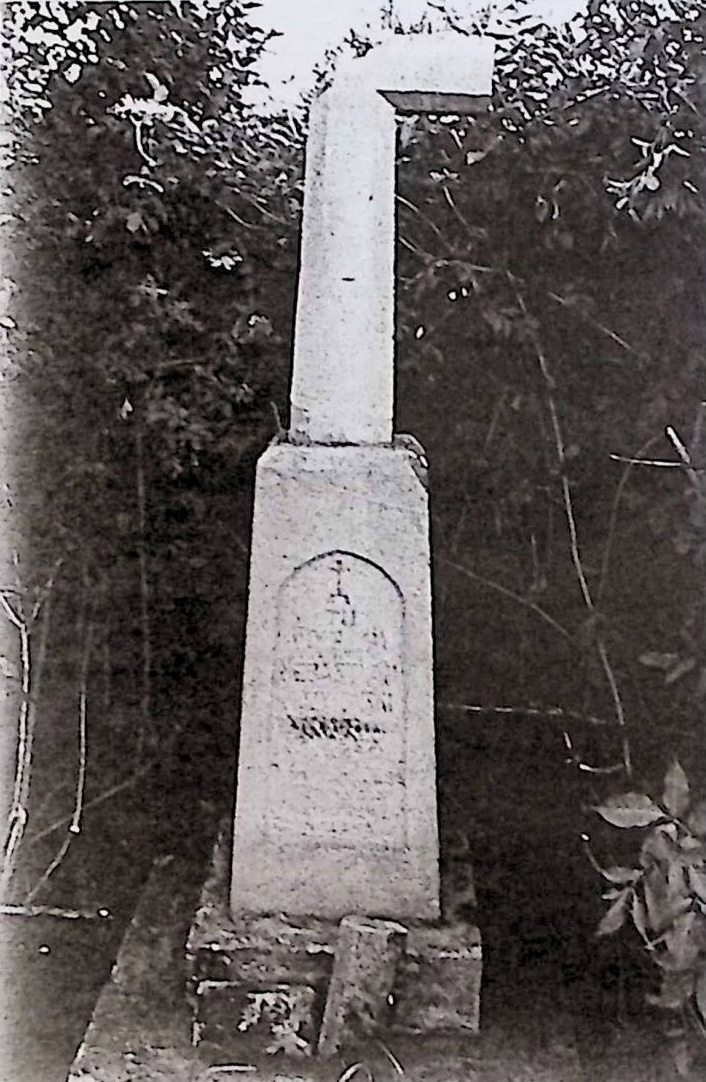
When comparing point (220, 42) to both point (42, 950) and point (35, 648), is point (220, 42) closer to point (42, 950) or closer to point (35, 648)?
point (35, 648)

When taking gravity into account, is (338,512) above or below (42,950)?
above

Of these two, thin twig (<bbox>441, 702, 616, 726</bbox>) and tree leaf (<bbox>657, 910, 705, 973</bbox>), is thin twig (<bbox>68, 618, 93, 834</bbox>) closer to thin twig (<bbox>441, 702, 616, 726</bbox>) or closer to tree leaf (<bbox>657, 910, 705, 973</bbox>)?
thin twig (<bbox>441, 702, 616, 726</bbox>)

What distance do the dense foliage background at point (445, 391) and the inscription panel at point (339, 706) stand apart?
65 mm

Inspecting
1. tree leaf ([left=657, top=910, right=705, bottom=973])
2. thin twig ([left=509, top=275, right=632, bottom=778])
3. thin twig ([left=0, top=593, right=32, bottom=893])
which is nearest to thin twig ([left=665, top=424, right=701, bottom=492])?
thin twig ([left=509, top=275, right=632, bottom=778])

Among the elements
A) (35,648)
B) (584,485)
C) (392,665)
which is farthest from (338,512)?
(35,648)

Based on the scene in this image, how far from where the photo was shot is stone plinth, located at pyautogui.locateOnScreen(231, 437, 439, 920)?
125cm

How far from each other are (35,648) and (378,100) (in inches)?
27.5

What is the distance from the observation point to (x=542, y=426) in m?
1.30

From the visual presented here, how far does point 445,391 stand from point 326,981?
0.65 metres

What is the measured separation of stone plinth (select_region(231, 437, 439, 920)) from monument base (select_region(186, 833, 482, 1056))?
0.03m

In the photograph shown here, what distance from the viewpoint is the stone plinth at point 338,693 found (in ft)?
4.12

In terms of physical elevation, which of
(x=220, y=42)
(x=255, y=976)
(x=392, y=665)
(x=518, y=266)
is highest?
(x=220, y=42)

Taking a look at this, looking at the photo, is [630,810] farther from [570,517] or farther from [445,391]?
[445,391]

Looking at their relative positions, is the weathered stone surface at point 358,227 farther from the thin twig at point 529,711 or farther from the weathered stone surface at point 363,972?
the weathered stone surface at point 363,972
